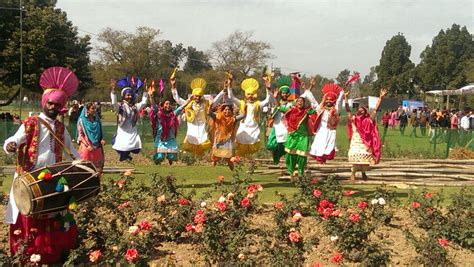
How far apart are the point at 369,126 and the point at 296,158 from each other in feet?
6.12

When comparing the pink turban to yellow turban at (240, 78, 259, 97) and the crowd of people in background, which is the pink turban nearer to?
yellow turban at (240, 78, 259, 97)

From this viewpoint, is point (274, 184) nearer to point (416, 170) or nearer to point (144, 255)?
point (416, 170)

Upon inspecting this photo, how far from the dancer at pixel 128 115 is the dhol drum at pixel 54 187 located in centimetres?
560

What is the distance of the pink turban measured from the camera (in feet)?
19.6

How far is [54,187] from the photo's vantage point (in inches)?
210

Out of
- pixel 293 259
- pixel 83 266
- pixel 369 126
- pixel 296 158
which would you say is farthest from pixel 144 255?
pixel 369 126

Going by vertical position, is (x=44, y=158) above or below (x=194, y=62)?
below

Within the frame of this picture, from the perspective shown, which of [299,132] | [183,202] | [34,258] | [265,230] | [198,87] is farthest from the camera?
[198,87]

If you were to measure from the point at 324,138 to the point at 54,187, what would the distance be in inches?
258

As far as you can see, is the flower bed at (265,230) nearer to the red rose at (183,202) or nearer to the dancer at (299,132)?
the red rose at (183,202)

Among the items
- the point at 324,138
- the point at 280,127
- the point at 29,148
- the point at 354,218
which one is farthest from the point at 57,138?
the point at 280,127

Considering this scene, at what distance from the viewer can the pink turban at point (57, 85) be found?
597cm

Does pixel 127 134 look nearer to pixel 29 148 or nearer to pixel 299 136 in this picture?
pixel 299 136

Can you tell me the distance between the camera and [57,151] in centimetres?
600
